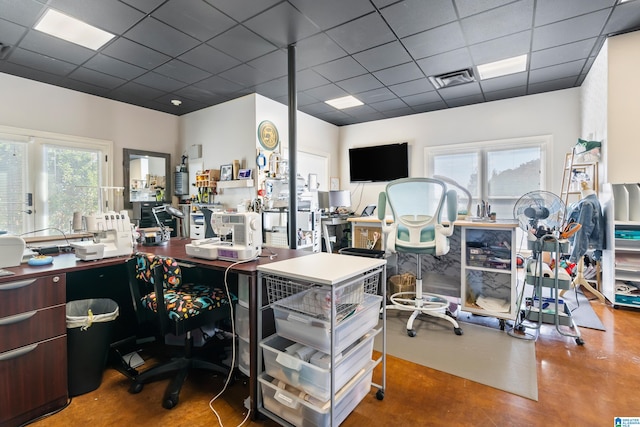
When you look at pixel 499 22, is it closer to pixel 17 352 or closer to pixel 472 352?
pixel 472 352

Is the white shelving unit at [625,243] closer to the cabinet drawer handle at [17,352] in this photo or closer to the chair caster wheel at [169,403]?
the chair caster wheel at [169,403]

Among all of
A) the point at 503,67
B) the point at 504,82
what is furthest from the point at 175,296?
the point at 504,82

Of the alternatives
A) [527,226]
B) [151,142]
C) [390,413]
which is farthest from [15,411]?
[151,142]

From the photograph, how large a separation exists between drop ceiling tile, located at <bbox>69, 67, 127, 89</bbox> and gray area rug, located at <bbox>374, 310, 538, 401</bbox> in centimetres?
446

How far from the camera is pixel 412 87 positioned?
438 centimetres

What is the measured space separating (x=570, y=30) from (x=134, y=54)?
451 cm

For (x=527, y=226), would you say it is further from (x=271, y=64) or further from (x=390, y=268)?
(x=271, y=64)

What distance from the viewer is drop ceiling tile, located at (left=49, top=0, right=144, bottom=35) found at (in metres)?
2.47

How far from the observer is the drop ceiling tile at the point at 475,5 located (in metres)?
2.52

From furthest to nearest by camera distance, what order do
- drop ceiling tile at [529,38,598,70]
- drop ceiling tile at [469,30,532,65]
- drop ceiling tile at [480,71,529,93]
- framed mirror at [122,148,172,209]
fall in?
framed mirror at [122,148,172,209]
drop ceiling tile at [480,71,529,93]
drop ceiling tile at [529,38,598,70]
drop ceiling tile at [469,30,532,65]

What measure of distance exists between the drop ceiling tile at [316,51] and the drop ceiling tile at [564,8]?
→ 71.8 inches

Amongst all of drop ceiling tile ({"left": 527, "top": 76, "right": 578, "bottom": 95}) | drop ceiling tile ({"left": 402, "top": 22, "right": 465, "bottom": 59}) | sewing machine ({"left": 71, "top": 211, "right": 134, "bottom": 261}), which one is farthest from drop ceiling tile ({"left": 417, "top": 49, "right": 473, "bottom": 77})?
sewing machine ({"left": 71, "top": 211, "right": 134, "bottom": 261})

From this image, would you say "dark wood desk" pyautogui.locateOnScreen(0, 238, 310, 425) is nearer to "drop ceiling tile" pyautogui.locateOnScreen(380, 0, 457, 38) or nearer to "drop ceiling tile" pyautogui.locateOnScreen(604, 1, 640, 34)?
"drop ceiling tile" pyautogui.locateOnScreen(380, 0, 457, 38)

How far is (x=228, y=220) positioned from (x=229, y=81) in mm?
2898
